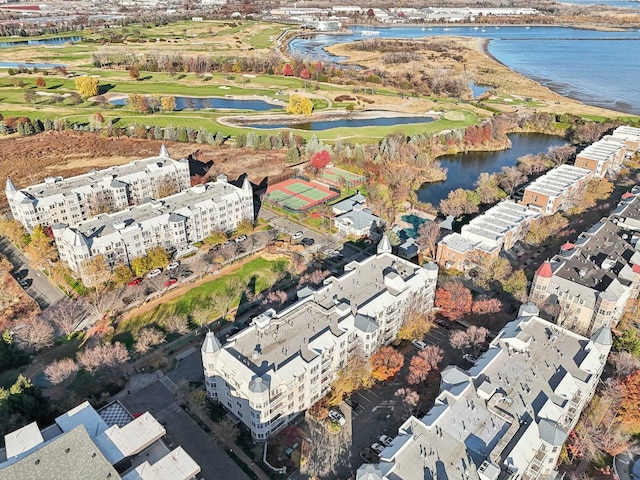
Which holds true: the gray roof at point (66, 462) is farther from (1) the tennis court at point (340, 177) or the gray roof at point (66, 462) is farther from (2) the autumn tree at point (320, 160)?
(2) the autumn tree at point (320, 160)

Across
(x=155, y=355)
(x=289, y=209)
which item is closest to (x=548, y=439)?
(x=155, y=355)

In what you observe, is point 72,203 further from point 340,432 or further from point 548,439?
point 548,439

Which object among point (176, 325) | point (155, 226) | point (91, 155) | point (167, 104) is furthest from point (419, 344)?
point (167, 104)

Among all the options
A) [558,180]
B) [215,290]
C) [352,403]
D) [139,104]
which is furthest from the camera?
[139,104]

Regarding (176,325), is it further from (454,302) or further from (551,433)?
(551,433)

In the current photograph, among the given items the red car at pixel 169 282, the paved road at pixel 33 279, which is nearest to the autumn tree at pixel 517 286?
the red car at pixel 169 282

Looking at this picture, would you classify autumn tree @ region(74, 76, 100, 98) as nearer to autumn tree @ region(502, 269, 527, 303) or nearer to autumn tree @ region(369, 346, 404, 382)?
autumn tree @ region(369, 346, 404, 382)

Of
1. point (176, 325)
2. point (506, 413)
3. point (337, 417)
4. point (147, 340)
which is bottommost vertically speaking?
point (337, 417)
